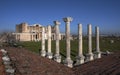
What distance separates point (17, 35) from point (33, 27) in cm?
848

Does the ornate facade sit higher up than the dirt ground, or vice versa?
the ornate facade

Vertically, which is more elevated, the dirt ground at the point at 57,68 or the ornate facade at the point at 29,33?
the ornate facade at the point at 29,33

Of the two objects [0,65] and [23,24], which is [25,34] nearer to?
[23,24]

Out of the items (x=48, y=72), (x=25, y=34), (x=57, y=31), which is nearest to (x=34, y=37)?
(x=25, y=34)

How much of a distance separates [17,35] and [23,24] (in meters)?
5.80

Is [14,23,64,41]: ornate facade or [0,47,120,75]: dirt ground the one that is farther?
[14,23,64,41]: ornate facade

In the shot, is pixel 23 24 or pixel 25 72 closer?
pixel 25 72

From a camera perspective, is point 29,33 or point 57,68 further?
point 29,33

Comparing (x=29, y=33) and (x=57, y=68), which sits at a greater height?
(x=29, y=33)

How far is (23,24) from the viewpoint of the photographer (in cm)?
10244

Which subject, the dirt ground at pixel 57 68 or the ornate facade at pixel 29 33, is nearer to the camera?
the dirt ground at pixel 57 68

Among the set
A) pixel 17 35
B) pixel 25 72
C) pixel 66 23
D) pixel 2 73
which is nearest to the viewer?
pixel 2 73

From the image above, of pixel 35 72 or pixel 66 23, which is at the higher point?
pixel 66 23

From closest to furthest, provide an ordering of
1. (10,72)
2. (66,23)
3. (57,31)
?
(10,72)
(66,23)
(57,31)
